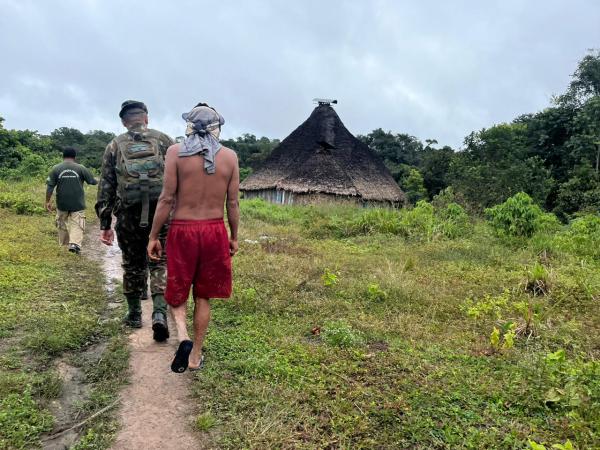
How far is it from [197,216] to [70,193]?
194 inches

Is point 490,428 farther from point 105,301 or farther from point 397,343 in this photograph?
point 105,301

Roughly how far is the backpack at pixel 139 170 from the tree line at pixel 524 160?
1376 cm

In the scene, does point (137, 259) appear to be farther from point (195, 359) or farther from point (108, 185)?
point (195, 359)

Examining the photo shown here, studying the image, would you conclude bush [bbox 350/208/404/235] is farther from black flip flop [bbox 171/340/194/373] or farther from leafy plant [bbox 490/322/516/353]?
black flip flop [bbox 171/340/194/373]

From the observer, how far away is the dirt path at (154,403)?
8.84 ft

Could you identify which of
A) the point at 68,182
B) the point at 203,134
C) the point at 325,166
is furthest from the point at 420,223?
the point at 325,166

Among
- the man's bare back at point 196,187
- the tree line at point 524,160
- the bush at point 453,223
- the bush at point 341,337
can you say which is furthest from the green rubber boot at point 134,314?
the tree line at point 524,160

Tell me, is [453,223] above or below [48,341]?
above

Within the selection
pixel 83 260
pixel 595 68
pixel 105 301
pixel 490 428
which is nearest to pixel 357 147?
pixel 595 68

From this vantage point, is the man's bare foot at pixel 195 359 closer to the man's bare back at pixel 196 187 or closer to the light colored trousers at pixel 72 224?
the man's bare back at pixel 196 187

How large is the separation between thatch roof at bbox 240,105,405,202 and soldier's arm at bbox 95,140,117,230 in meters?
17.7

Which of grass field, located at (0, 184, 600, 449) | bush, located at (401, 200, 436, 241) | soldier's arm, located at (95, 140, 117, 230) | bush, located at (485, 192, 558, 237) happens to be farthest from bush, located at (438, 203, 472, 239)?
soldier's arm, located at (95, 140, 117, 230)

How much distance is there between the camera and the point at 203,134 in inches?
133

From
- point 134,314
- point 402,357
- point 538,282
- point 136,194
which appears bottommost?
point 402,357
